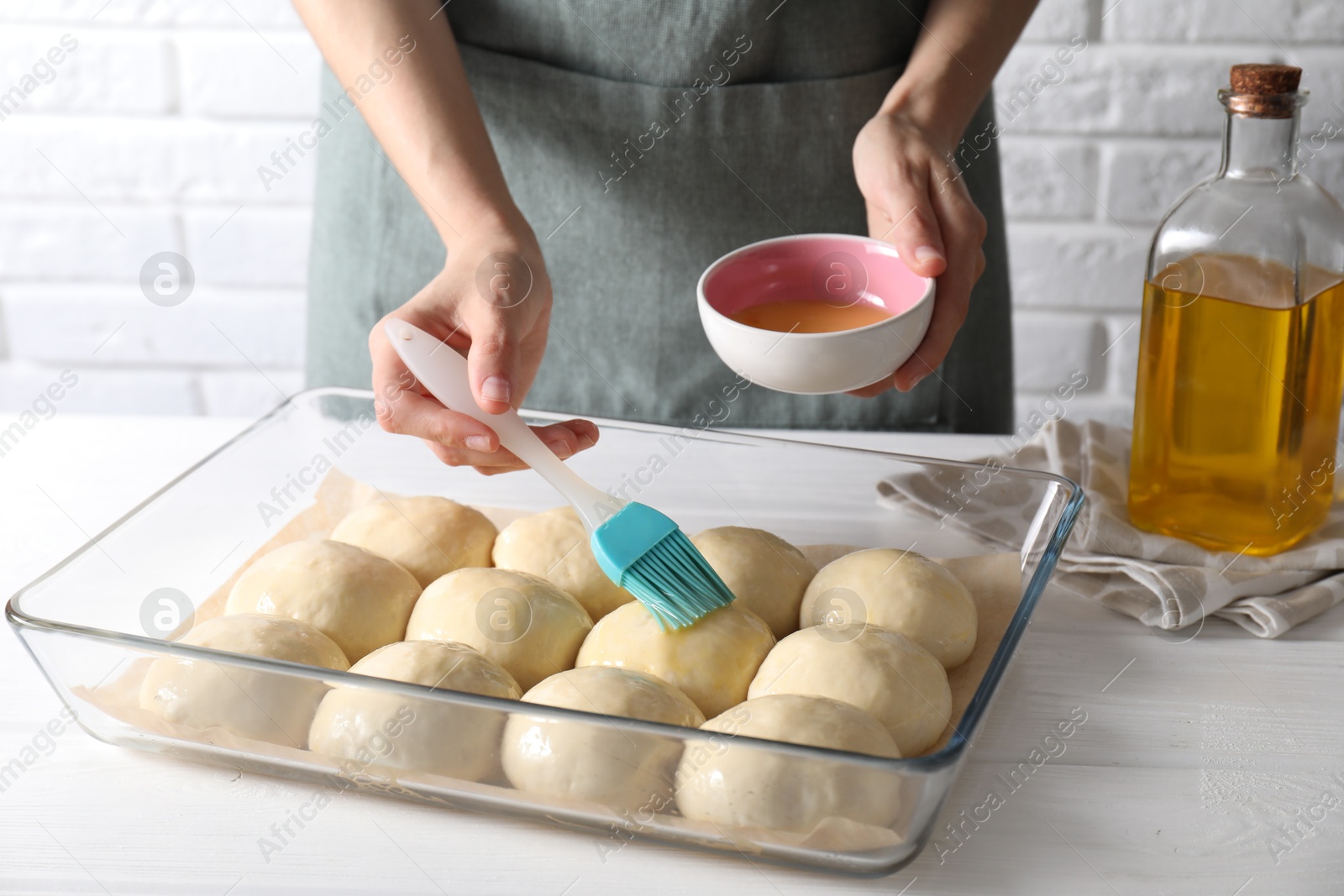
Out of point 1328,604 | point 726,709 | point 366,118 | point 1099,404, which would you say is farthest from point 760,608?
point 1099,404

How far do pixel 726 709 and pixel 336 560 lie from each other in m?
0.27

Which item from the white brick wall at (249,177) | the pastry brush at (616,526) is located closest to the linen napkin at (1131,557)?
the pastry brush at (616,526)

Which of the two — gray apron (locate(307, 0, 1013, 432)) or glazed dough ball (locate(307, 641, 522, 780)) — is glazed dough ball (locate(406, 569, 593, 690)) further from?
gray apron (locate(307, 0, 1013, 432))

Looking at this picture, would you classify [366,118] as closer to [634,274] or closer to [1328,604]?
[634,274]

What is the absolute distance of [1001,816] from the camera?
577mm

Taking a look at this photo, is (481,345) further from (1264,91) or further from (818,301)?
(1264,91)

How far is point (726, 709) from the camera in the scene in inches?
24.9

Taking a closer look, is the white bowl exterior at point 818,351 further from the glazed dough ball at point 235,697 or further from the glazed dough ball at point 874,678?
the glazed dough ball at point 235,697

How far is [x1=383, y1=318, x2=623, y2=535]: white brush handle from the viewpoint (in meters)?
0.67

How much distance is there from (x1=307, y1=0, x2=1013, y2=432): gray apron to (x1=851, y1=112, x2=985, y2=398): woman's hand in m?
0.14

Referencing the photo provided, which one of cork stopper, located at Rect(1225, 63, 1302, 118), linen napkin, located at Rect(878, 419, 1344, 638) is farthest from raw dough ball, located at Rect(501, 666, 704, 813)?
cork stopper, located at Rect(1225, 63, 1302, 118)

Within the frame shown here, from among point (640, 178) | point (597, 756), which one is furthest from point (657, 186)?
point (597, 756)

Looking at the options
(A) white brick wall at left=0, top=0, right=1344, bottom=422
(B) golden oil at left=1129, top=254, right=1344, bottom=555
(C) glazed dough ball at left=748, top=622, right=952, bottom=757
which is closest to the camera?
(C) glazed dough ball at left=748, top=622, right=952, bottom=757

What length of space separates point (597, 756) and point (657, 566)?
0.15m
